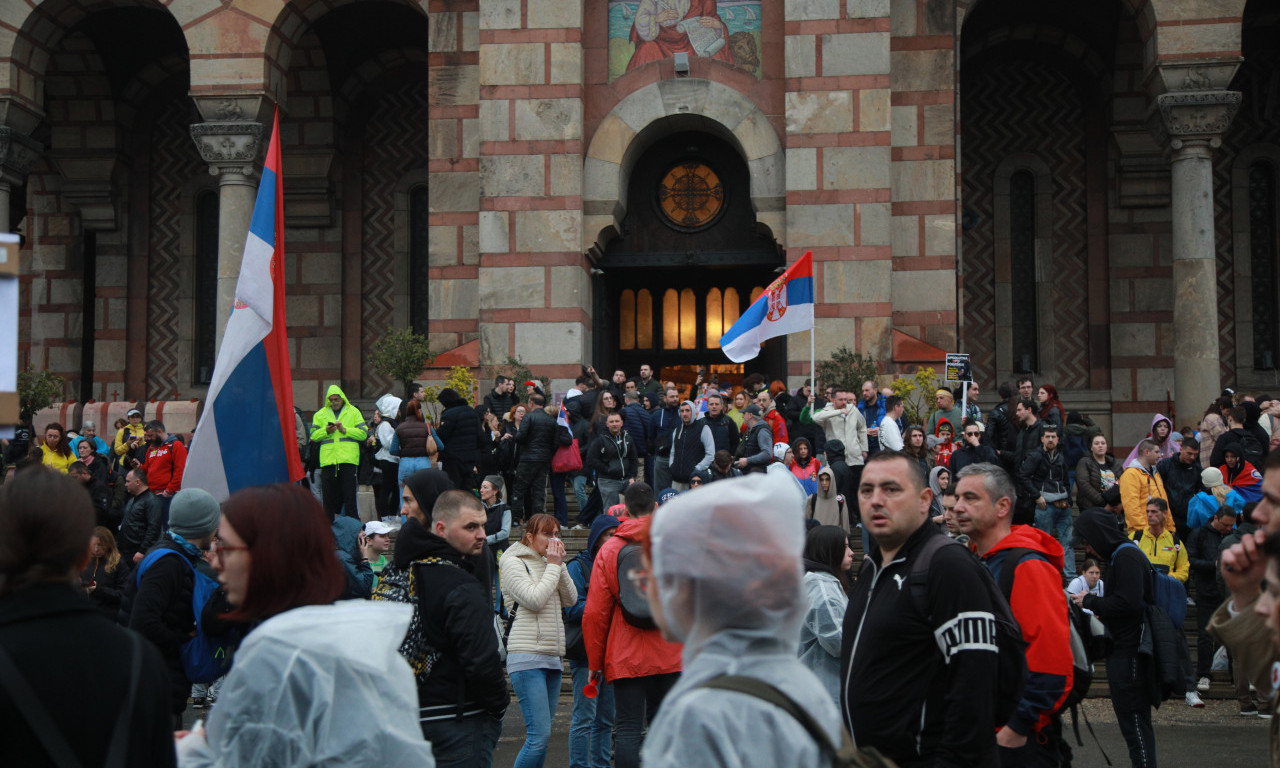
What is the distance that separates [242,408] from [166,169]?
69.3 feet

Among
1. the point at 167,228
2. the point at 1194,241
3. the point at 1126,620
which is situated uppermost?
the point at 167,228

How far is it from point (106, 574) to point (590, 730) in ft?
13.6

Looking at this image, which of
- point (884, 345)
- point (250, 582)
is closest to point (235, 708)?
point (250, 582)

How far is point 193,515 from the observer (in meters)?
5.92

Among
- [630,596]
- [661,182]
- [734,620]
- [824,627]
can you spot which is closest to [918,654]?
[824,627]

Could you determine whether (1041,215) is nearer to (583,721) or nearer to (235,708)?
(583,721)

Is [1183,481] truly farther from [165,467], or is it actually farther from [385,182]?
[385,182]

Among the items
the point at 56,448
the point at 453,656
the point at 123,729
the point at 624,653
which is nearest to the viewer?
the point at 123,729

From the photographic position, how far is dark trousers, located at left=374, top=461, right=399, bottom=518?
1499 cm

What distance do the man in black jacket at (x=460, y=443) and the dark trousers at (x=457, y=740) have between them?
9285mm

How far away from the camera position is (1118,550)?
24.1 ft

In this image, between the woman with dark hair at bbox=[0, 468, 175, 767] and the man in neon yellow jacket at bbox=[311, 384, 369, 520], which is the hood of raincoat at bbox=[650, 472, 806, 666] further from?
the man in neon yellow jacket at bbox=[311, 384, 369, 520]

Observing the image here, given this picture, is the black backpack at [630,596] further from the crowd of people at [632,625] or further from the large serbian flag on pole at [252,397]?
the large serbian flag on pole at [252,397]

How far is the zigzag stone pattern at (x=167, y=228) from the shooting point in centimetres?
2564
